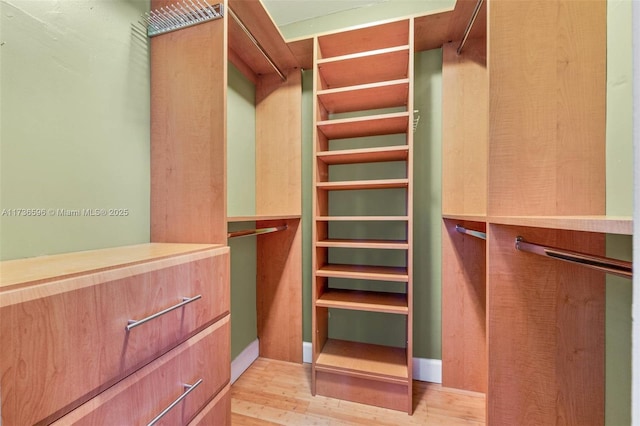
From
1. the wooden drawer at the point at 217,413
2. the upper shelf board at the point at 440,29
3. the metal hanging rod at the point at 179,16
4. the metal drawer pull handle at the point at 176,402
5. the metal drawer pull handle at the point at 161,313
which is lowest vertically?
the wooden drawer at the point at 217,413

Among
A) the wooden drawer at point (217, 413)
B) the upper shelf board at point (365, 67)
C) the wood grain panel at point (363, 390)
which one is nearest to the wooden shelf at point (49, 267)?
the wooden drawer at point (217, 413)

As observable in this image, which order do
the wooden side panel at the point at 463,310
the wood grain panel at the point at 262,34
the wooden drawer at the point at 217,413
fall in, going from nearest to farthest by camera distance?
the wooden drawer at the point at 217,413 < the wood grain panel at the point at 262,34 < the wooden side panel at the point at 463,310

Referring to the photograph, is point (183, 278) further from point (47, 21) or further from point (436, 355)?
point (436, 355)

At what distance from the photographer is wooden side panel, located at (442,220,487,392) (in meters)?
1.48

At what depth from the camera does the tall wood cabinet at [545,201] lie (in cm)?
82

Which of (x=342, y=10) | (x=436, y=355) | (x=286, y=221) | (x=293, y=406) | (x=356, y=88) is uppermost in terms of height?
(x=342, y=10)

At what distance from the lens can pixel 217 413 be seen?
2.92ft

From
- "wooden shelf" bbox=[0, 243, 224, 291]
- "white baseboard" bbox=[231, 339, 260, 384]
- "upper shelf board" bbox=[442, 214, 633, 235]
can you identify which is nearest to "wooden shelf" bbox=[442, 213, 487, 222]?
"upper shelf board" bbox=[442, 214, 633, 235]

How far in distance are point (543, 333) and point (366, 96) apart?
135 centimetres

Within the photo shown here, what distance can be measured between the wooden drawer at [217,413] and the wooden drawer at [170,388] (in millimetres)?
23

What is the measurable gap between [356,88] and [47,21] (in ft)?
3.92

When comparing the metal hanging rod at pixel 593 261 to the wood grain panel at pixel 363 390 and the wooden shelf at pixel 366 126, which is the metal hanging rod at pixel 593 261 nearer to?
the wooden shelf at pixel 366 126

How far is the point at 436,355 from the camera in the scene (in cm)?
159

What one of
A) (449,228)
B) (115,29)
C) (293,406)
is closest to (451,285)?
(449,228)
